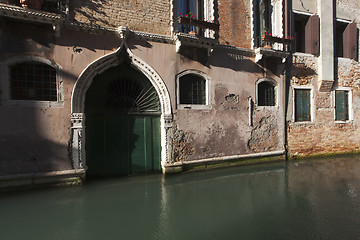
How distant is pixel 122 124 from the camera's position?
571cm

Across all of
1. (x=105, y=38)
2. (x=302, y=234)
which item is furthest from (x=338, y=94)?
(x=105, y=38)

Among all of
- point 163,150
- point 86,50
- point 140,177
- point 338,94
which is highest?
point 86,50

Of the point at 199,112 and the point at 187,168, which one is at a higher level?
the point at 199,112

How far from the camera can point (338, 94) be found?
850 cm

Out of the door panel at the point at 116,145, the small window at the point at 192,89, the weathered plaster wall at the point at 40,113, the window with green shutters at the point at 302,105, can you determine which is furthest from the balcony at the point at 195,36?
the window with green shutters at the point at 302,105

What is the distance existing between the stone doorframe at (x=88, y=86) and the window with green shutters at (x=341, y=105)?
279 inches

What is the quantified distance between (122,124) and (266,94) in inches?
200

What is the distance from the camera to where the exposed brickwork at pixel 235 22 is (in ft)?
22.0

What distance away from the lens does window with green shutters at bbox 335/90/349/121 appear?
8.48 m

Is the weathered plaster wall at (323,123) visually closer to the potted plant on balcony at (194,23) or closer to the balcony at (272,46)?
the balcony at (272,46)

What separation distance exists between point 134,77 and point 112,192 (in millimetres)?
3053

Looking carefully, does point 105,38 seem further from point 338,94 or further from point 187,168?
point 338,94

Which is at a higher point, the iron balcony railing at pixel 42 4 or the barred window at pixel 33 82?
the iron balcony railing at pixel 42 4

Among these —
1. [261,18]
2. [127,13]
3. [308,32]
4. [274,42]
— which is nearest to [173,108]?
[127,13]
